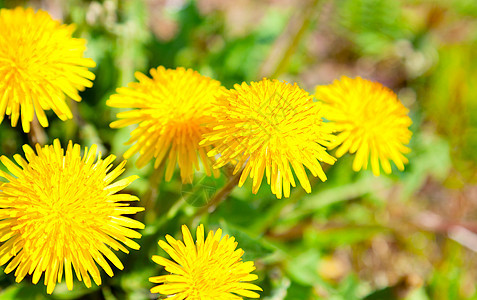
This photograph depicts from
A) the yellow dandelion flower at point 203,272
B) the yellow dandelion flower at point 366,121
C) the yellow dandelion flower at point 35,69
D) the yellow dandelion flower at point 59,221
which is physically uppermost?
the yellow dandelion flower at point 35,69

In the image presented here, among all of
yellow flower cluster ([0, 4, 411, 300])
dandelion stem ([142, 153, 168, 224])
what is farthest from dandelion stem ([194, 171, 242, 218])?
dandelion stem ([142, 153, 168, 224])

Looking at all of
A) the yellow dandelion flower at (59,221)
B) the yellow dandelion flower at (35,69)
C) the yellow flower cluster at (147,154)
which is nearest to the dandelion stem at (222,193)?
the yellow flower cluster at (147,154)

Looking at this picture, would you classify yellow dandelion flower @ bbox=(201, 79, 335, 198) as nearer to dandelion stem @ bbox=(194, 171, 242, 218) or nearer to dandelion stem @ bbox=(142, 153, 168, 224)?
dandelion stem @ bbox=(194, 171, 242, 218)

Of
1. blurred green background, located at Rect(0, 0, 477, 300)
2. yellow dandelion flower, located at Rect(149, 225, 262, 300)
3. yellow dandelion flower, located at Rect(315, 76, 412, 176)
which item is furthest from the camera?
blurred green background, located at Rect(0, 0, 477, 300)

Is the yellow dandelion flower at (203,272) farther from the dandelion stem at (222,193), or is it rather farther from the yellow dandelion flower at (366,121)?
the yellow dandelion flower at (366,121)

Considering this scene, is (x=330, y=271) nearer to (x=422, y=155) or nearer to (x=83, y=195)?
(x=422, y=155)
